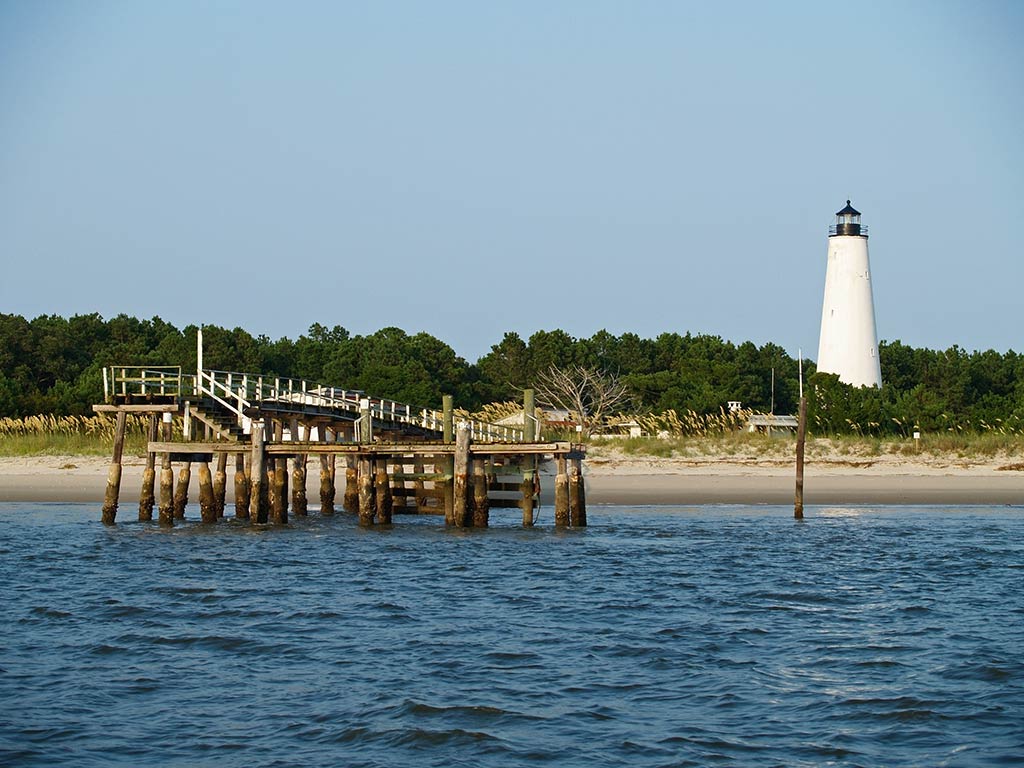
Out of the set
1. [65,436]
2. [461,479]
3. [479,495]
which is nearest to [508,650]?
[461,479]

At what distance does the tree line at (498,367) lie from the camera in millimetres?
54031

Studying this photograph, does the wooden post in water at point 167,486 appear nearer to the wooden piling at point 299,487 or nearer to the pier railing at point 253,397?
the pier railing at point 253,397

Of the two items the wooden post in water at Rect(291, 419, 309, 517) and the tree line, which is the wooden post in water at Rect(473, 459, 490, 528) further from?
the tree line

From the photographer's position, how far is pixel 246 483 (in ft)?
98.3

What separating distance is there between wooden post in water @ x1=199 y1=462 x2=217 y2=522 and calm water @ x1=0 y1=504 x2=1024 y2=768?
1181 millimetres

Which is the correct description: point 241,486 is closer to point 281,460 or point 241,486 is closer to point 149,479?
point 281,460

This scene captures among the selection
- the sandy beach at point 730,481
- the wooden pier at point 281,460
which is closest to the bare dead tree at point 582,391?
the sandy beach at point 730,481

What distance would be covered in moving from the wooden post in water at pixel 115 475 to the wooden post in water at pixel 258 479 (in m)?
2.87

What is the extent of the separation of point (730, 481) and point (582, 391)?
26.9m

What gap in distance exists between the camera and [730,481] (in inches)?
1571

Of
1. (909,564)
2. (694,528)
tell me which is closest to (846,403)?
(694,528)

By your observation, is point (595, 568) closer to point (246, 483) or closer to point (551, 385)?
point (246, 483)

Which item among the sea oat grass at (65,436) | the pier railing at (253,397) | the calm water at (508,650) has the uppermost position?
the pier railing at (253,397)

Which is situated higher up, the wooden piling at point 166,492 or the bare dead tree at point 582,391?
the bare dead tree at point 582,391
